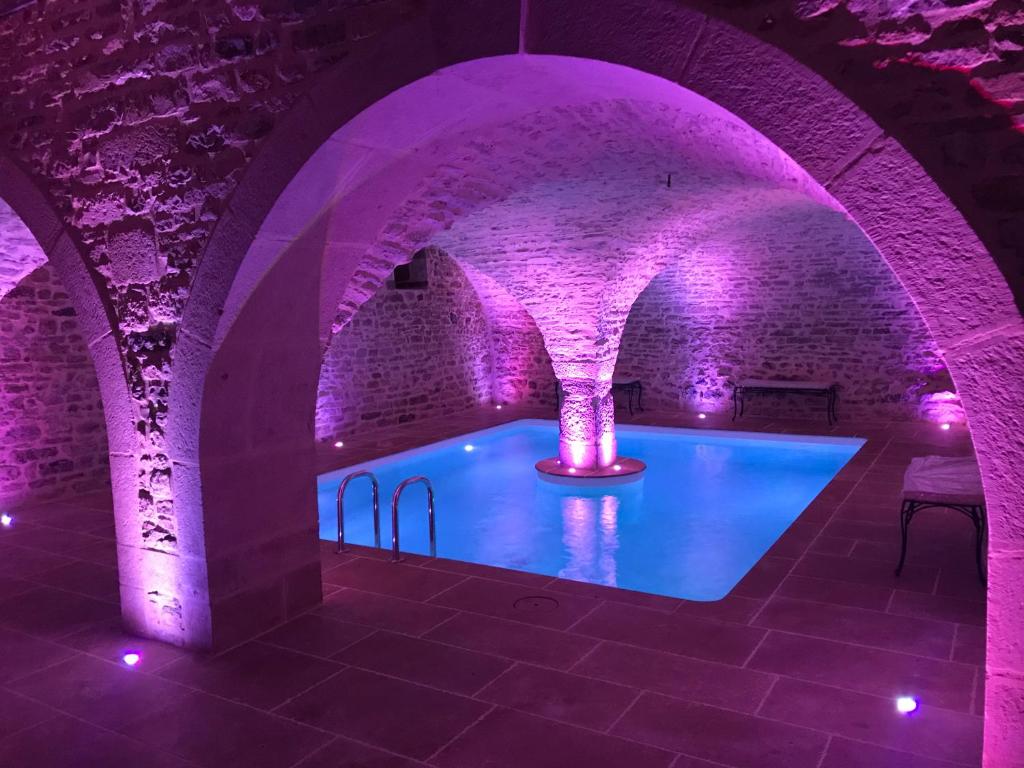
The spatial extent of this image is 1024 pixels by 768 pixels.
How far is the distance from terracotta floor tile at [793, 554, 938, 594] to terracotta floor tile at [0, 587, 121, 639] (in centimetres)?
400

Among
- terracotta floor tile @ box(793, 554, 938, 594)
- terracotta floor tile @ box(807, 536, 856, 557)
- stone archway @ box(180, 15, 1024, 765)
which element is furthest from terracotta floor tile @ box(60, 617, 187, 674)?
terracotta floor tile @ box(807, 536, 856, 557)

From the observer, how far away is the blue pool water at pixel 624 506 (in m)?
6.21

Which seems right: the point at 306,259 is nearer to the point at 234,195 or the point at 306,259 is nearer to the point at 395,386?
the point at 234,195

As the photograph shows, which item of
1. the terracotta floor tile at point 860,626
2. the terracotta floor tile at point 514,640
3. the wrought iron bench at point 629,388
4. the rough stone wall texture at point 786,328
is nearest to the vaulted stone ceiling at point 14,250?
the terracotta floor tile at point 514,640

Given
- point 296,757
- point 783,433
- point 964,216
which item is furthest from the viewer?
point 783,433

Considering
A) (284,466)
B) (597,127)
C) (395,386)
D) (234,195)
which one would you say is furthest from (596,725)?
(395,386)

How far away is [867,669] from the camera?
10.5 feet

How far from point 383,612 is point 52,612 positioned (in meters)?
1.88

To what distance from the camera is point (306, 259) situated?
11.8 ft

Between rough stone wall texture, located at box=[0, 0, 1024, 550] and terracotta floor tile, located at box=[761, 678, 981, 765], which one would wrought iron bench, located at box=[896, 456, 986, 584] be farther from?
rough stone wall texture, located at box=[0, 0, 1024, 550]

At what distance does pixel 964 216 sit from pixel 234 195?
8.89ft

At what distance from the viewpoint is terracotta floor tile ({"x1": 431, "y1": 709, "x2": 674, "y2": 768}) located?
2602mm

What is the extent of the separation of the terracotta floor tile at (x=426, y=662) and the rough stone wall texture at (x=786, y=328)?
8.45m

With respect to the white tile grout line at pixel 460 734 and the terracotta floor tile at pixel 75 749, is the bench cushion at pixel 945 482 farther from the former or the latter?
the terracotta floor tile at pixel 75 749
